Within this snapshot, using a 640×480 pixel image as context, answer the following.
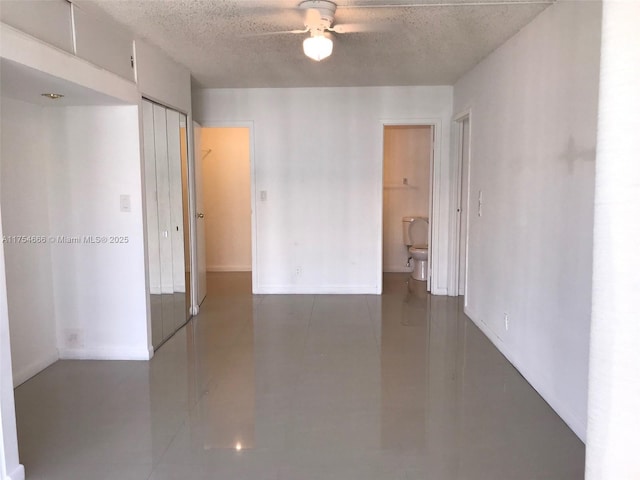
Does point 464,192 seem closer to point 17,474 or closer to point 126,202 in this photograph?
point 126,202

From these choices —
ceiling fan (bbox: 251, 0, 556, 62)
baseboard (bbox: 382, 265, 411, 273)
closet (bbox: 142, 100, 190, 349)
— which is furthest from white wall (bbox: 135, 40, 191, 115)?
baseboard (bbox: 382, 265, 411, 273)

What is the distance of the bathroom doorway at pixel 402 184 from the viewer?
6.71 m

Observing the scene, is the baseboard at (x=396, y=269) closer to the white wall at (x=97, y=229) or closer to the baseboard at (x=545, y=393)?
the baseboard at (x=545, y=393)

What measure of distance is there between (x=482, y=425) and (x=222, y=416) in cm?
144

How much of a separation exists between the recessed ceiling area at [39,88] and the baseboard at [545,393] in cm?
325

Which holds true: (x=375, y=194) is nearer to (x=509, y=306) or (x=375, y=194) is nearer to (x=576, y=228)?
(x=509, y=306)

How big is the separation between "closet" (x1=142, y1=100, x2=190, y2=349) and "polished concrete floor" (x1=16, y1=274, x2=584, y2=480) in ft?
0.89

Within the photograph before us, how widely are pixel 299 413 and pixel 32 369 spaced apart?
6.36ft

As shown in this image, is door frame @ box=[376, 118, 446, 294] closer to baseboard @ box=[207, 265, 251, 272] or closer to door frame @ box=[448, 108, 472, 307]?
door frame @ box=[448, 108, 472, 307]

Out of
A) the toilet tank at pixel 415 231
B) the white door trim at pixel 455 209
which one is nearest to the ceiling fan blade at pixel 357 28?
the white door trim at pixel 455 209

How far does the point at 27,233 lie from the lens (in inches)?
128

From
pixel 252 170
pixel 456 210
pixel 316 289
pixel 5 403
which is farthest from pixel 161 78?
pixel 456 210

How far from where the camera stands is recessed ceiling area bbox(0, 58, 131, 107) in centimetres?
235

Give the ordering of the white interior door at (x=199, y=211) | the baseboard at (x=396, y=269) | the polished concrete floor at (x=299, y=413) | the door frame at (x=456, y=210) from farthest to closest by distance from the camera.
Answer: the baseboard at (x=396, y=269), the door frame at (x=456, y=210), the white interior door at (x=199, y=211), the polished concrete floor at (x=299, y=413)
